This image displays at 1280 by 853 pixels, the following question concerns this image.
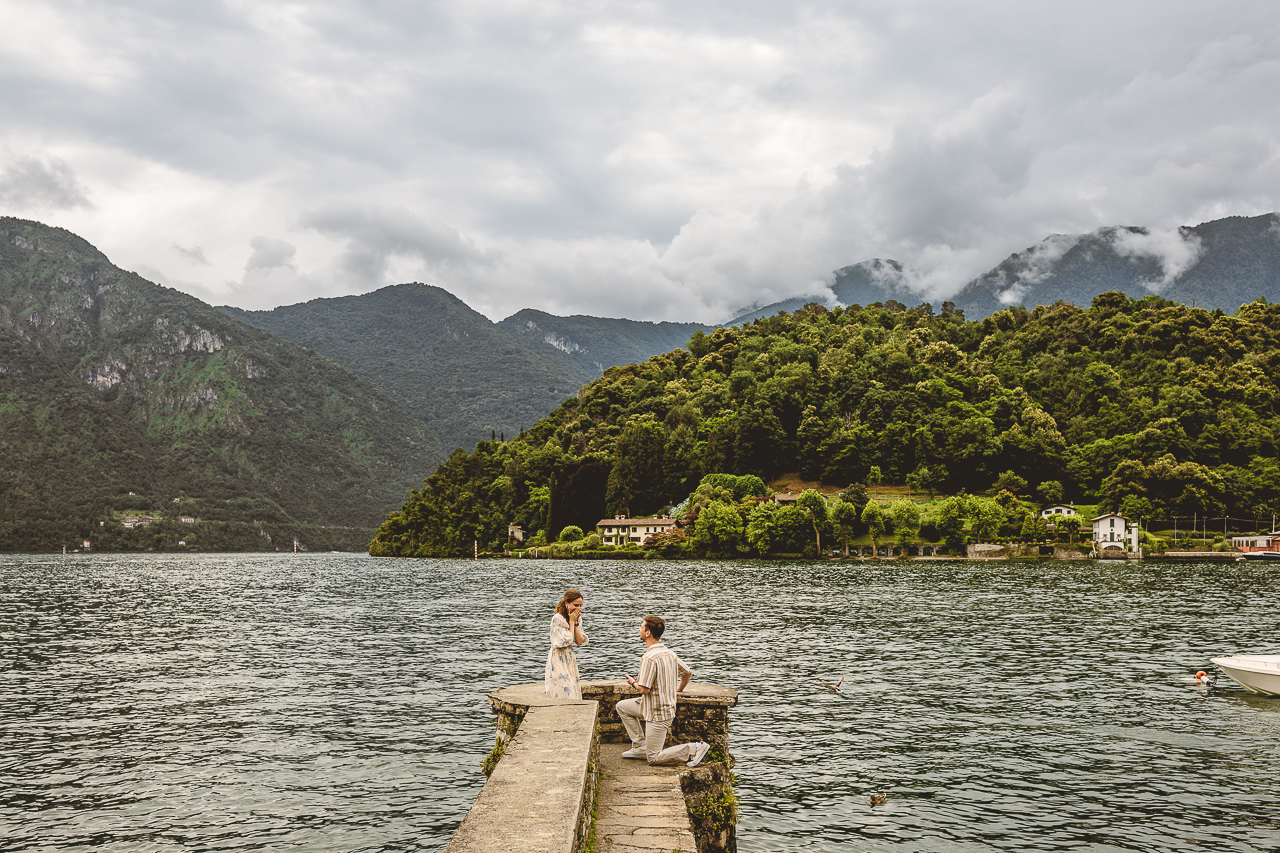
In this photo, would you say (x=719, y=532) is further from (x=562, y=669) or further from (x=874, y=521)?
(x=562, y=669)

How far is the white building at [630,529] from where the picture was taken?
182 metres

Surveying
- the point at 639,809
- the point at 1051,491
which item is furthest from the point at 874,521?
the point at 639,809

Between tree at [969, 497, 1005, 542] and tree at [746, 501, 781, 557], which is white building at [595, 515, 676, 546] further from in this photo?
tree at [969, 497, 1005, 542]

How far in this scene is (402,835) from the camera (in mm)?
17859

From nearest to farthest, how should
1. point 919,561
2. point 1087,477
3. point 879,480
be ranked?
point 919,561
point 1087,477
point 879,480

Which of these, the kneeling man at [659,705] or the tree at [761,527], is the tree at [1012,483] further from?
the kneeling man at [659,705]

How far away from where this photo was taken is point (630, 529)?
186 meters

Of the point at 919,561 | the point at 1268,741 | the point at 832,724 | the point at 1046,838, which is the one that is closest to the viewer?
the point at 1046,838

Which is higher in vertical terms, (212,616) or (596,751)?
(596,751)

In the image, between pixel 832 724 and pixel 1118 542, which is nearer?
pixel 832 724

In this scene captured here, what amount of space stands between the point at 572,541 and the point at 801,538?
56.7 m

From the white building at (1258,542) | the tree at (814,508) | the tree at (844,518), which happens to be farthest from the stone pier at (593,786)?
the white building at (1258,542)

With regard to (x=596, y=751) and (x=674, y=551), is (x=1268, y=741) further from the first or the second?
(x=674, y=551)

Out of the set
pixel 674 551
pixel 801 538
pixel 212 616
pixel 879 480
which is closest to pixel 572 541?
pixel 674 551
